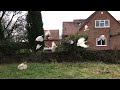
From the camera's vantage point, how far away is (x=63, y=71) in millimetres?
8945

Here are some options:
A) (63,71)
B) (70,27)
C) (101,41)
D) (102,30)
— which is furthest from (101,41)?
(63,71)

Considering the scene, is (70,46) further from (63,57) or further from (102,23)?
(102,23)

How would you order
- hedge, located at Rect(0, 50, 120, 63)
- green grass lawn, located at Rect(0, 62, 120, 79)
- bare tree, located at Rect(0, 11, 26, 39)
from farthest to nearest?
bare tree, located at Rect(0, 11, 26, 39) < hedge, located at Rect(0, 50, 120, 63) < green grass lawn, located at Rect(0, 62, 120, 79)

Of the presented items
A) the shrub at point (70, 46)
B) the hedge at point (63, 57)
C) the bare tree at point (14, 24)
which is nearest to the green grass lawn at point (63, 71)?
the hedge at point (63, 57)

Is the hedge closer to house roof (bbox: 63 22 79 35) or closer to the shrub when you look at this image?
the shrub

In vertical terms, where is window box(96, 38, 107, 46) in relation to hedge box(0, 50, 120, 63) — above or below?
above

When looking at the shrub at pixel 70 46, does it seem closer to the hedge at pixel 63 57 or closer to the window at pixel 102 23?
the hedge at pixel 63 57

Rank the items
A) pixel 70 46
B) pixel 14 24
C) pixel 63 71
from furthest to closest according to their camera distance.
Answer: pixel 14 24
pixel 70 46
pixel 63 71

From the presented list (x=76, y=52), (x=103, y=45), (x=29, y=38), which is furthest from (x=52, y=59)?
(x=103, y=45)

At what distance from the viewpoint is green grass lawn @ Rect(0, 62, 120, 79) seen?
8383 millimetres

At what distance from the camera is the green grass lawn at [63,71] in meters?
8.38

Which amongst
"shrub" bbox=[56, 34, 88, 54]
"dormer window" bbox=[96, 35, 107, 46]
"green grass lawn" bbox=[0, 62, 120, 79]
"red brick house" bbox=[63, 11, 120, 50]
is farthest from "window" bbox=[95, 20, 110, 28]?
"green grass lawn" bbox=[0, 62, 120, 79]
